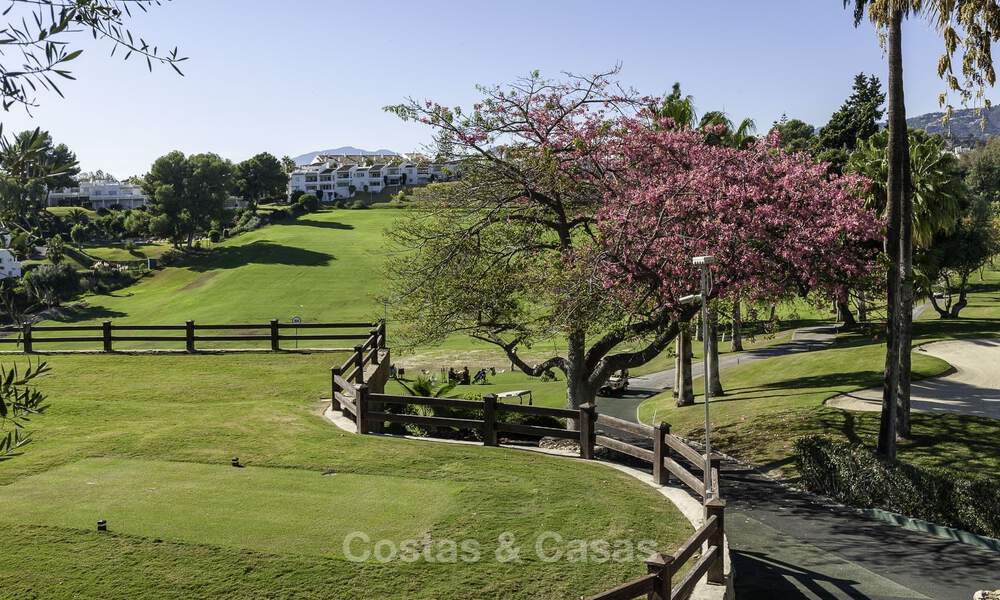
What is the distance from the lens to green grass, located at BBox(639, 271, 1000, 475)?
23.1 metres

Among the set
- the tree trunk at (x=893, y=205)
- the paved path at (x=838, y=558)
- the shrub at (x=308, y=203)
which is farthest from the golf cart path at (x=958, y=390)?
the shrub at (x=308, y=203)

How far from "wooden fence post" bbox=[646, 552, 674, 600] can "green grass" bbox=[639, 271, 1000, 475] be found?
15570 millimetres

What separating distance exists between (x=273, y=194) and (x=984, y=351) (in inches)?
6261

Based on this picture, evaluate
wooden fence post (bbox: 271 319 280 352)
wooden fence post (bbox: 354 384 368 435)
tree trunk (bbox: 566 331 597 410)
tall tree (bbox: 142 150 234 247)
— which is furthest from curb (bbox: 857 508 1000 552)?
tall tree (bbox: 142 150 234 247)

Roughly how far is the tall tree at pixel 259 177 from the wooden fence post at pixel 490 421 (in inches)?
6230

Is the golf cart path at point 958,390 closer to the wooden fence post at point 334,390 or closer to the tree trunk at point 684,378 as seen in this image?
the tree trunk at point 684,378

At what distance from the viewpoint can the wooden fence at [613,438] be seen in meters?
8.50

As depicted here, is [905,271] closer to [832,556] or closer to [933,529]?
[933,529]

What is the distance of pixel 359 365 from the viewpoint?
24.0m

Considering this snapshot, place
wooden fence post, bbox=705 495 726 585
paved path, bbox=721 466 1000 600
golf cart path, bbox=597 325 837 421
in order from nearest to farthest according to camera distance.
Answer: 1. wooden fence post, bbox=705 495 726 585
2. paved path, bbox=721 466 1000 600
3. golf cart path, bbox=597 325 837 421

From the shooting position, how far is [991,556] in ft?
49.6

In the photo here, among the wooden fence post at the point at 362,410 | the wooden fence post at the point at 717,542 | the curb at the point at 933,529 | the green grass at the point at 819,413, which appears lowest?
the curb at the point at 933,529

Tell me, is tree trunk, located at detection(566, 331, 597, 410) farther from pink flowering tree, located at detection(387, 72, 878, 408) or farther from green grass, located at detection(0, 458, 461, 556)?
green grass, located at detection(0, 458, 461, 556)

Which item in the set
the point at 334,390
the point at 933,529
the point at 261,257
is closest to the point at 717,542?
the point at 933,529
